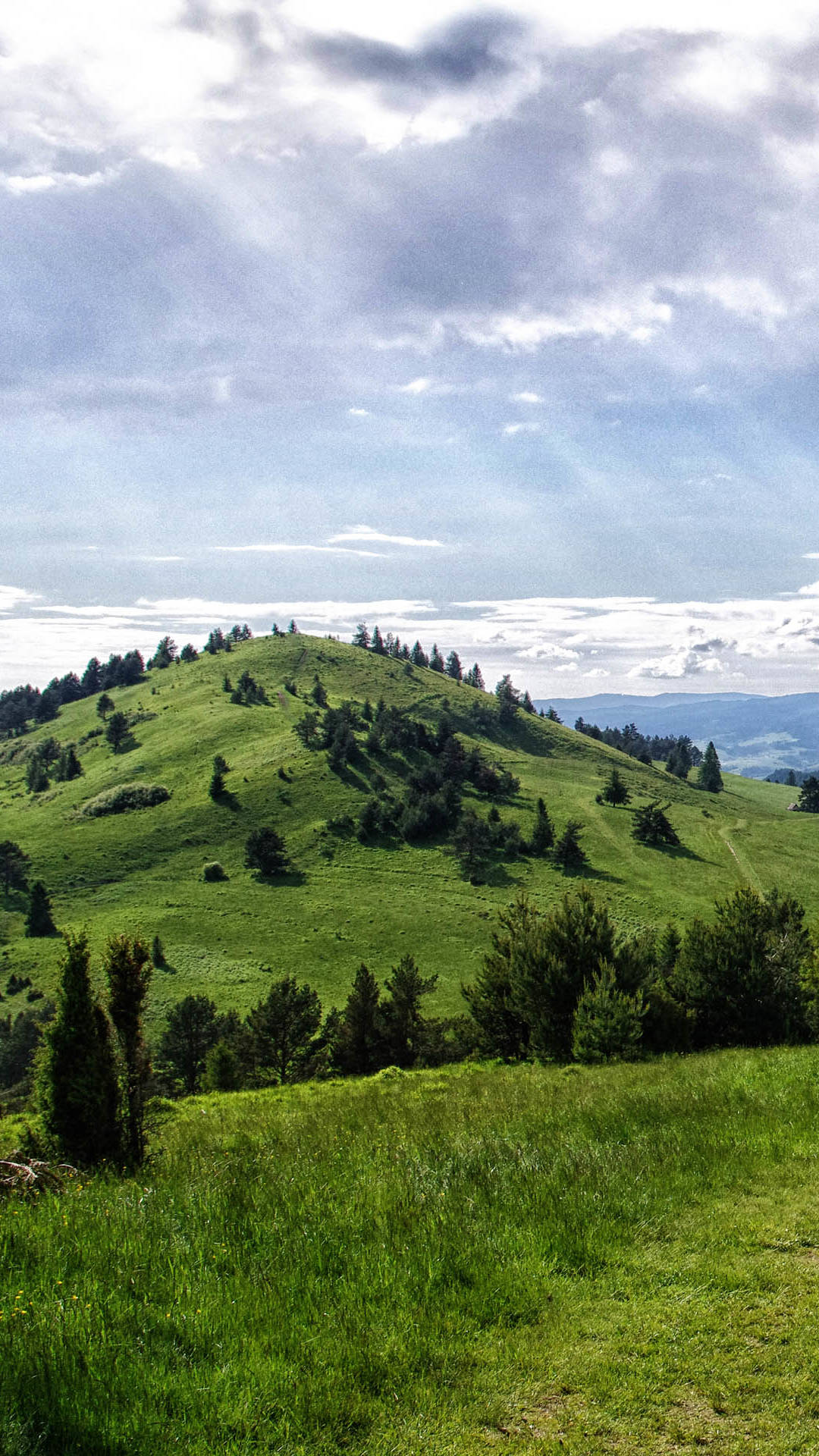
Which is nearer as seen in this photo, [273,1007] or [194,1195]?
[194,1195]

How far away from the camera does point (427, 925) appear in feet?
338

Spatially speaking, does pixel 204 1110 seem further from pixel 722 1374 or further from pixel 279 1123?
pixel 722 1374

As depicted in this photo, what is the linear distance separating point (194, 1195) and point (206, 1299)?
7.70ft

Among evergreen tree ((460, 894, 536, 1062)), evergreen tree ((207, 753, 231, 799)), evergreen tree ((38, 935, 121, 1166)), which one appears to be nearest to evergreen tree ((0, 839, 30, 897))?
evergreen tree ((207, 753, 231, 799))

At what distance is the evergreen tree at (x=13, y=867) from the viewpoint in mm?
119562

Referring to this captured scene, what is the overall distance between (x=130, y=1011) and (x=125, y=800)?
498ft

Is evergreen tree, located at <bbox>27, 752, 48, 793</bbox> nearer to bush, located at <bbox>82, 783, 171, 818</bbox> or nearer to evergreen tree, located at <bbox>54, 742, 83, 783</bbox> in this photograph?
evergreen tree, located at <bbox>54, 742, 83, 783</bbox>

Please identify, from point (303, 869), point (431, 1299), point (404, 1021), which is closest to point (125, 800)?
point (303, 869)

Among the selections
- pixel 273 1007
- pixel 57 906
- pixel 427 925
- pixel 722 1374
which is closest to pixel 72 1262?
pixel 722 1374

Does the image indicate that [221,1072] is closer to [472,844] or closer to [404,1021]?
[404,1021]

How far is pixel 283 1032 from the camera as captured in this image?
171ft

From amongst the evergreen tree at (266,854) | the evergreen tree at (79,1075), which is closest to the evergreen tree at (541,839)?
the evergreen tree at (266,854)

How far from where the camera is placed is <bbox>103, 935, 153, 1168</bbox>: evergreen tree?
37.1ft

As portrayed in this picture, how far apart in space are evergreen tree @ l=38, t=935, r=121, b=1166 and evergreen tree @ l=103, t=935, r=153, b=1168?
67cm
